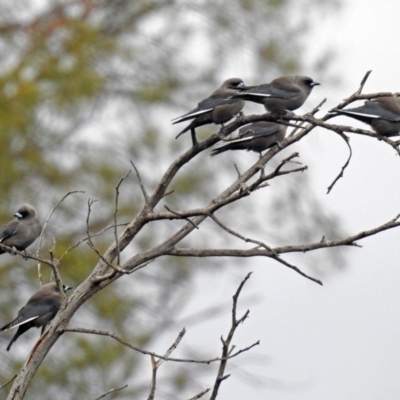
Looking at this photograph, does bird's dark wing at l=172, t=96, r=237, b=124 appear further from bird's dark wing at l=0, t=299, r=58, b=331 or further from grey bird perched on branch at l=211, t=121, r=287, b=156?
bird's dark wing at l=0, t=299, r=58, b=331

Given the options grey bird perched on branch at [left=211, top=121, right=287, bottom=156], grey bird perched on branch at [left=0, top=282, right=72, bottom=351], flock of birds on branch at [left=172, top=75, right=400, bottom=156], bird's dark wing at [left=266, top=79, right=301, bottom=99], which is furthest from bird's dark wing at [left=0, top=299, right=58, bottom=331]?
bird's dark wing at [left=266, top=79, right=301, bottom=99]

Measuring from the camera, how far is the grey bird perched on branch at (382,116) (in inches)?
286

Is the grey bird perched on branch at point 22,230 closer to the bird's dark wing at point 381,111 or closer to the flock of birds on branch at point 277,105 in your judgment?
the flock of birds on branch at point 277,105

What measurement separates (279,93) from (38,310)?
1903 millimetres

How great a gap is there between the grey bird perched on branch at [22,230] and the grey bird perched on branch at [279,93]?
2.44 m

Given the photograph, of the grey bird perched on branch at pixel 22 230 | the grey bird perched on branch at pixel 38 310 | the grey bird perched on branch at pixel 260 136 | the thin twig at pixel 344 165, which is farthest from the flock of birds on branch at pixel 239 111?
the grey bird perched on branch at pixel 22 230

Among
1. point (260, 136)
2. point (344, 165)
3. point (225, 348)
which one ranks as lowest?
point (225, 348)

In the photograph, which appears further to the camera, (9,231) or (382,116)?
(9,231)


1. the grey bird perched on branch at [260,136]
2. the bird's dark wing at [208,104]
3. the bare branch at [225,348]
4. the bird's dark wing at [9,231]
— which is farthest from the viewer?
the bird's dark wing at [9,231]

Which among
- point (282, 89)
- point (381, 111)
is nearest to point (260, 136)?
point (282, 89)

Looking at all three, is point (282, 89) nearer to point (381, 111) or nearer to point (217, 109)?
point (217, 109)

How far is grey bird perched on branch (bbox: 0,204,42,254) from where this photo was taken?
9.33 m

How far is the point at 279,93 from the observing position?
23.9ft

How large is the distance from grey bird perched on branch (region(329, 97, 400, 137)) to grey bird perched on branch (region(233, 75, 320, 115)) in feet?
1.40
